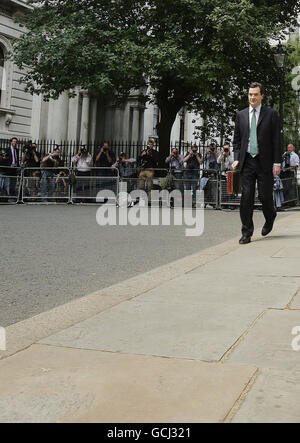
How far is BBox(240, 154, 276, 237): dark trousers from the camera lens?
25.4ft

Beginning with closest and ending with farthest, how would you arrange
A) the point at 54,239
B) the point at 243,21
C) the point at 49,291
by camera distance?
the point at 49,291
the point at 54,239
the point at 243,21

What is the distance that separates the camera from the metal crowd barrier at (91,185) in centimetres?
1696

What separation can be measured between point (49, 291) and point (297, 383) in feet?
9.02

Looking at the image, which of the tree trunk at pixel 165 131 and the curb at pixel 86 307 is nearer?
the curb at pixel 86 307

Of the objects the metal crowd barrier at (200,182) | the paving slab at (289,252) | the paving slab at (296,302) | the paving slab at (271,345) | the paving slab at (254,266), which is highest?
the metal crowd barrier at (200,182)

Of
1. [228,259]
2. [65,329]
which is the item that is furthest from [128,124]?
[65,329]

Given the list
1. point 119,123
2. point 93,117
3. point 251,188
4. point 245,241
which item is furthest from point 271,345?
point 119,123

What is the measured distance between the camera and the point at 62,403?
2.35m

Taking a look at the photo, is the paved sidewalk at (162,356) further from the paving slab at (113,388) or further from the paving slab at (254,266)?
the paving slab at (254,266)

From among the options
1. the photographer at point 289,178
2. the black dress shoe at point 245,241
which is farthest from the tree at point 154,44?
the black dress shoe at point 245,241

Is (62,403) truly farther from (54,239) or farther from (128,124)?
(128,124)

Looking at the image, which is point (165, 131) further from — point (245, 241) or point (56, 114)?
point (245, 241)

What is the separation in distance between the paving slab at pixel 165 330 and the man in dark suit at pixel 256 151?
383 centimetres

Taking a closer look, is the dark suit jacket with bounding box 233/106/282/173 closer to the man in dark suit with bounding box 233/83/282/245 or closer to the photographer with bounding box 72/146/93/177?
the man in dark suit with bounding box 233/83/282/245
